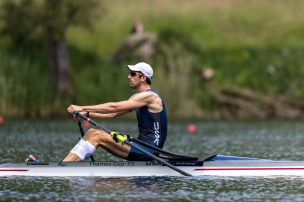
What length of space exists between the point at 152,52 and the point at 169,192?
3275 centimetres

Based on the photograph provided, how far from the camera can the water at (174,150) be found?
17.4 metres

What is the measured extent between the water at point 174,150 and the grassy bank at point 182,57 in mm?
3178

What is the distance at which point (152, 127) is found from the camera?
20188 mm

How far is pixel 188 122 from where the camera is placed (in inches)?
1703

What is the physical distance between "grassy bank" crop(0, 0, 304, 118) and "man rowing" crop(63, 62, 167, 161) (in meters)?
24.0

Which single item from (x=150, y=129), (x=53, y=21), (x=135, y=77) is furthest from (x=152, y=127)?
(x=53, y=21)

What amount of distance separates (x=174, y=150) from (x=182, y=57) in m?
19.9

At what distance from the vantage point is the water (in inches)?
683

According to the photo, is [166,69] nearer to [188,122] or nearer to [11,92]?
[188,122]

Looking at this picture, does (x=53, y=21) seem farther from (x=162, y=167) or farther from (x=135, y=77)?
(x=162, y=167)

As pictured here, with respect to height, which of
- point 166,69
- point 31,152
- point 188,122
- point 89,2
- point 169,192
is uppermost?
point 89,2

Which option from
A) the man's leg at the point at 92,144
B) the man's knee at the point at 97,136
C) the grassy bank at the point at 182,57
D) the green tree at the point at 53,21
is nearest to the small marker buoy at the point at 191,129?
the grassy bank at the point at 182,57

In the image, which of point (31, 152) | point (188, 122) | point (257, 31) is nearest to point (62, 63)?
point (188, 122)

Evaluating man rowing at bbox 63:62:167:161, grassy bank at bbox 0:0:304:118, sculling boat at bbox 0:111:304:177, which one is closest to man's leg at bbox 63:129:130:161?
man rowing at bbox 63:62:167:161
